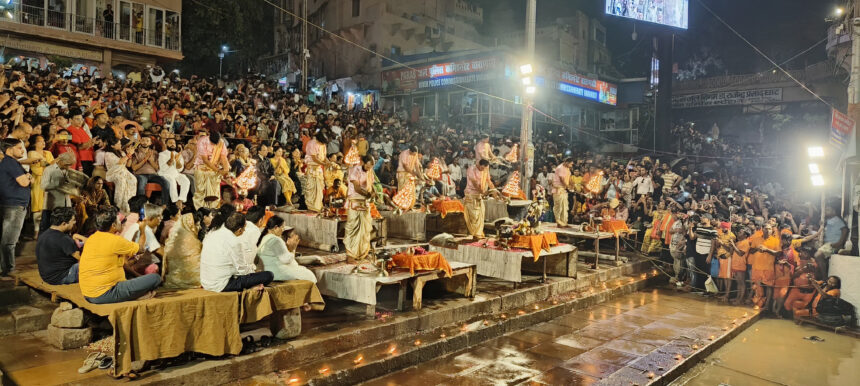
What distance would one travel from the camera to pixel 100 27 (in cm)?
2361

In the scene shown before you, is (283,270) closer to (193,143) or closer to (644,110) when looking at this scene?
(193,143)

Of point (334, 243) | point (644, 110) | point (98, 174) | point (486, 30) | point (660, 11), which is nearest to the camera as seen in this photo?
point (98, 174)

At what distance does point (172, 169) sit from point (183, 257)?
4.50 meters

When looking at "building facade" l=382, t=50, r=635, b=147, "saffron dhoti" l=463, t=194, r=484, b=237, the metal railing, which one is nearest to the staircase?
"saffron dhoti" l=463, t=194, r=484, b=237

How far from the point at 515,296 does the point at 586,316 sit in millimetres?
1481

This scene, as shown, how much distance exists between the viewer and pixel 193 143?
37.3ft

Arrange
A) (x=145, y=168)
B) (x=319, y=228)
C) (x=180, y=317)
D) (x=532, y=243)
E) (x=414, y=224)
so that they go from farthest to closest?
(x=414, y=224) → (x=319, y=228) → (x=145, y=168) → (x=532, y=243) → (x=180, y=317)

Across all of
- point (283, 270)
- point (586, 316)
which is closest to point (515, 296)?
point (586, 316)

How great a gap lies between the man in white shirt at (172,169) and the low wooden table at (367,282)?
407cm

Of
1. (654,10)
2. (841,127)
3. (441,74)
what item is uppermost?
(654,10)

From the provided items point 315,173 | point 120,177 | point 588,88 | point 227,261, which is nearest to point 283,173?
point 315,173

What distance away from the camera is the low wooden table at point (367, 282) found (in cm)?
718

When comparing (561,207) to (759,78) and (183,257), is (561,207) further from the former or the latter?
(759,78)

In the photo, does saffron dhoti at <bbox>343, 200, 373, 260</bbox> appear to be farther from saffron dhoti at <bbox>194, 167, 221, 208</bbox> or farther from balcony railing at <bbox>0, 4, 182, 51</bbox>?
balcony railing at <bbox>0, 4, 182, 51</bbox>
